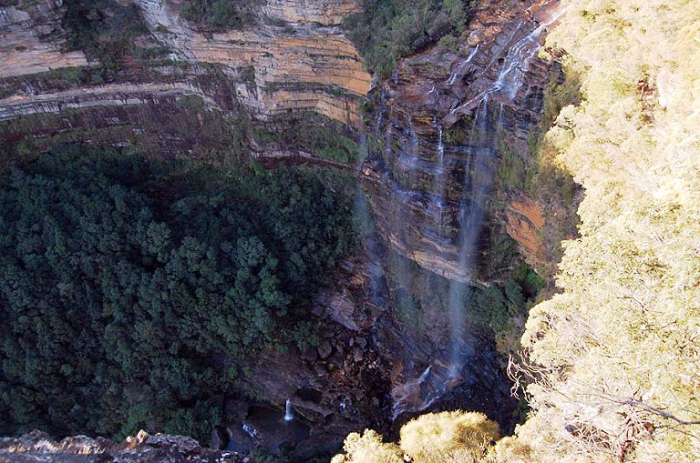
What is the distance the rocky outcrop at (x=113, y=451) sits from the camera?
1059 centimetres

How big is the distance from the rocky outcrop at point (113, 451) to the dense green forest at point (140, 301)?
286cm

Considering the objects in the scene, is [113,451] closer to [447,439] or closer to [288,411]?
[288,411]

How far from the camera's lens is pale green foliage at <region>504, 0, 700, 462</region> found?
14.0 feet

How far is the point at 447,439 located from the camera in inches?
264

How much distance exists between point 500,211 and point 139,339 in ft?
35.8

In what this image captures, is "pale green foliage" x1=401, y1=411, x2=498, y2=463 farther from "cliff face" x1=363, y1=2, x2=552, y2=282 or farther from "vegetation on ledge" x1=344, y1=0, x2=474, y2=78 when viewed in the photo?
"vegetation on ledge" x1=344, y1=0, x2=474, y2=78

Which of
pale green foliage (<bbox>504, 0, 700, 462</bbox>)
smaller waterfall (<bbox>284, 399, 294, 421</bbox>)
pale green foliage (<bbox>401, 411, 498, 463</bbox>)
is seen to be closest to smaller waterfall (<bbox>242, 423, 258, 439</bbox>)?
smaller waterfall (<bbox>284, 399, 294, 421</bbox>)

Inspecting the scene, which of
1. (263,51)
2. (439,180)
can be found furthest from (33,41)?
(439,180)

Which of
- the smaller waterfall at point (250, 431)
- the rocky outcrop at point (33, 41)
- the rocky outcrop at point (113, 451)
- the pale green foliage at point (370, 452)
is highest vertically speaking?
the rocky outcrop at point (33, 41)

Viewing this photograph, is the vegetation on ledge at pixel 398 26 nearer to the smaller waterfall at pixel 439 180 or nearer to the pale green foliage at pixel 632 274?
the smaller waterfall at pixel 439 180

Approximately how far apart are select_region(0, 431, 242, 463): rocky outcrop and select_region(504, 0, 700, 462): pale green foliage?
7465 mm

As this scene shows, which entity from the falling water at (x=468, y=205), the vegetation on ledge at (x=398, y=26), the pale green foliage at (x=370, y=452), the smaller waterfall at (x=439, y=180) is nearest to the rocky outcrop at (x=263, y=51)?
the vegetation on ledge at (x=398, y=26)

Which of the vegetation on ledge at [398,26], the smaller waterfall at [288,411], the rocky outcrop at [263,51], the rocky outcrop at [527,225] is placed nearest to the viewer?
the rocky outcrop at [527,225]

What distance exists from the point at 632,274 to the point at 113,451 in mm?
10821
